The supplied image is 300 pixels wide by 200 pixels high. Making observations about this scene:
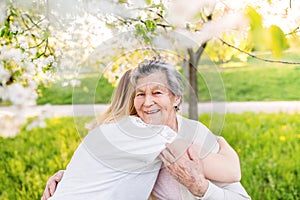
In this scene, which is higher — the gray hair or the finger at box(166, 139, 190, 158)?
the gray hair

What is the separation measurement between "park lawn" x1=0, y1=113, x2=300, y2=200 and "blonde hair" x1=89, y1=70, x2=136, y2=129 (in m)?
1.44

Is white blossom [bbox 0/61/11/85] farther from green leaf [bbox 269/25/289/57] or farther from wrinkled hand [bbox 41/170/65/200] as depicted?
green leaf [bbox 269/25/289/57]

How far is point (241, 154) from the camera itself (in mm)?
3193

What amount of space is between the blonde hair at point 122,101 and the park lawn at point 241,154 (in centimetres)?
144

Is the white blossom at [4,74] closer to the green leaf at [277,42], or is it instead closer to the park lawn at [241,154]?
the park lawn at [241,154]

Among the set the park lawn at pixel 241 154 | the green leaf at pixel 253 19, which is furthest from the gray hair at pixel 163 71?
the park lawn at pixel 241 154

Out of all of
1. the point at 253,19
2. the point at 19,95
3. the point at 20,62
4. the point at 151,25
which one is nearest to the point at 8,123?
the point at 19,95

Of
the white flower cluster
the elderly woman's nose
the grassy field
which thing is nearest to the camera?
the elderly woman's nose

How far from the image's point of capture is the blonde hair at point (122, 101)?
1.38 meters

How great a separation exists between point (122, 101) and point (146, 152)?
0.15 m

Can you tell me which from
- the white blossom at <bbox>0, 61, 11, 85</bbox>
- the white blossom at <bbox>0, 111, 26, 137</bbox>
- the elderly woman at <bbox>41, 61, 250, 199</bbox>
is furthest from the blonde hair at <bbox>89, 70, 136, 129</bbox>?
the white blossom at <bbox>0, 111, 26, 137</bbox>

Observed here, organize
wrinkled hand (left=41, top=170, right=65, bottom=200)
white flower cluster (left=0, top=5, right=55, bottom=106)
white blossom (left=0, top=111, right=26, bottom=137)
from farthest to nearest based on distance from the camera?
white blossom (left=0, top=111, right=26, bottom=137) → white flower cluster (left=0, top=5, right=55, bottom=106) → wrinkled hand (left=41, top=170, right=65, bottom=200)

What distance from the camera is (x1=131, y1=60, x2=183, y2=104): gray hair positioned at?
134 cm

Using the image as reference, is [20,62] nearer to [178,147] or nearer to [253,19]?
[178,147]
